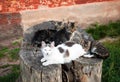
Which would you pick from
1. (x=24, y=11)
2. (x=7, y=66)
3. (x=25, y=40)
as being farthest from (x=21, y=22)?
(x=25, y=40)

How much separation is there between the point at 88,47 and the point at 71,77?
53 cm

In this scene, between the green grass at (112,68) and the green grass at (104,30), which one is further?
the green grass at (104,30)

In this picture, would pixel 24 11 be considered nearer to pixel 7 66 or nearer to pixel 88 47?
pixel 7 66

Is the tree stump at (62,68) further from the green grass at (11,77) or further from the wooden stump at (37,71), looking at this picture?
the green grass at (11,77)

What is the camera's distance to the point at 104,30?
893 cm

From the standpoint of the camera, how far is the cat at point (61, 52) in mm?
5191

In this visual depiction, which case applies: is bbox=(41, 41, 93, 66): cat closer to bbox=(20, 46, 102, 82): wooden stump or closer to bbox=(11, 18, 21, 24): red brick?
bbox=(20, 46, 102, 82): wooden stump

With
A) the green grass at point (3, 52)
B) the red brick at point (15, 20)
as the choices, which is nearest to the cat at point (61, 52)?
the green grass at point (3, 52)

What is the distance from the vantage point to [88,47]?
570cm

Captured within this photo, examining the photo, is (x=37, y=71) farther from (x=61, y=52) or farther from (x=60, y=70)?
(x=61, y=52)

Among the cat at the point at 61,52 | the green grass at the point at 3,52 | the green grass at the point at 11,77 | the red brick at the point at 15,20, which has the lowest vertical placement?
the green grass at the point at 11,77

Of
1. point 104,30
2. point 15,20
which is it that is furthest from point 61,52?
point 104,30

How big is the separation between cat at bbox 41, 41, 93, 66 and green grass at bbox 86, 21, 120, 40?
3.20m

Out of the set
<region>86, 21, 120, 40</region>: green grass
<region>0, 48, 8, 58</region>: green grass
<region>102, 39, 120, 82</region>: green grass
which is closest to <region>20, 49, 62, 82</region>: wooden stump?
<region>102, 39, 120, 82</region>: green grass
